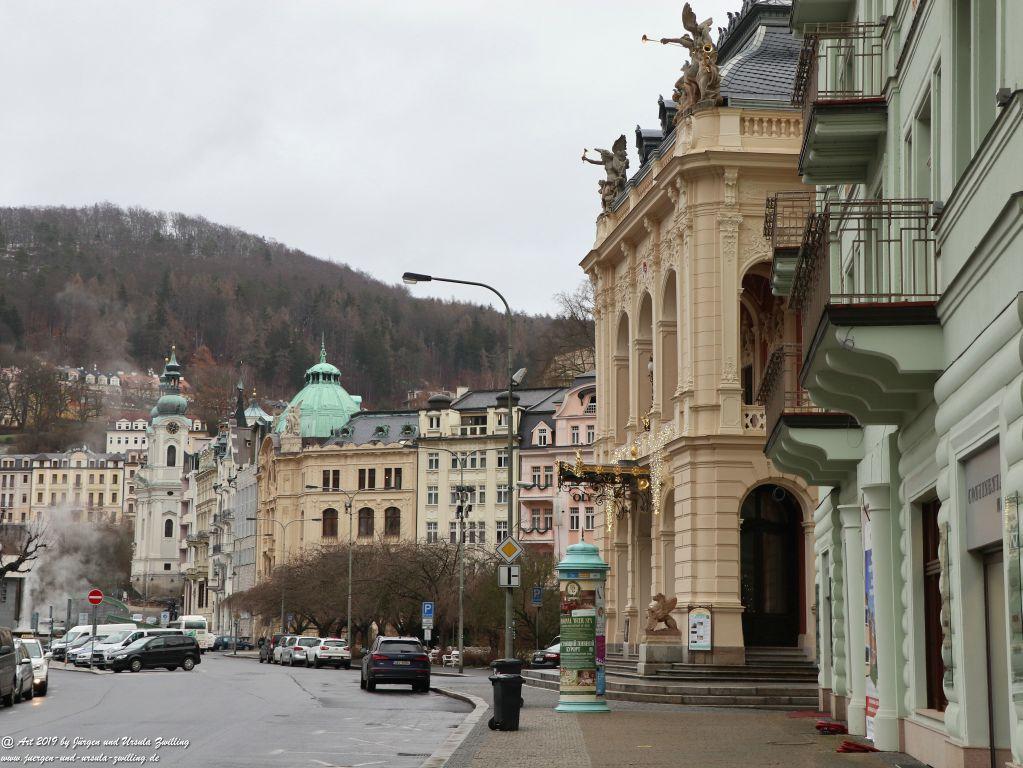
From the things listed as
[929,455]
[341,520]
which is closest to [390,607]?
[341,520]

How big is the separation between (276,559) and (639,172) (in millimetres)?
77973

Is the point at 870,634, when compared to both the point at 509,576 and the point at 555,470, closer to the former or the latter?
the point at 509,576

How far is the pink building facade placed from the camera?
96.3 metres

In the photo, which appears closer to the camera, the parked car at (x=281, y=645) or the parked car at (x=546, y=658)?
the parked car at (x=546, y=658)

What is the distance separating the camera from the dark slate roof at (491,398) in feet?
347

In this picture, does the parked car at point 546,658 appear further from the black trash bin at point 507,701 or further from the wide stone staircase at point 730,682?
the black trash bin at point 507,701

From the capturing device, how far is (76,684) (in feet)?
153

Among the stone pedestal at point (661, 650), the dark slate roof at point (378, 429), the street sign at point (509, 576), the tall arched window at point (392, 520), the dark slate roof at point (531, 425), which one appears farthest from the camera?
the dark slate roof at point (378, 429)

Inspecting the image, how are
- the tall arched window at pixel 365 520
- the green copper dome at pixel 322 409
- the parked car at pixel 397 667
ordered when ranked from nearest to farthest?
the parked car at pixel 397 667 < the tall arched window at pixel 365 520 < the green copper dome at pixel 322 409

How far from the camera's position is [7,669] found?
31875mm

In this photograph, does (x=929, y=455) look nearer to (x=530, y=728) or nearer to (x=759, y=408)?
(x=530, y=728)

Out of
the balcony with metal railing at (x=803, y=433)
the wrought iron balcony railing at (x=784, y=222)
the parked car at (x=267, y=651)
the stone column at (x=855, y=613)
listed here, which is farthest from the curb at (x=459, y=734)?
the parked car at (x=267, y=651)

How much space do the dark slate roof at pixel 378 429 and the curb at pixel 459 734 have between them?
75.9 metres

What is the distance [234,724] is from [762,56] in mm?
27202
